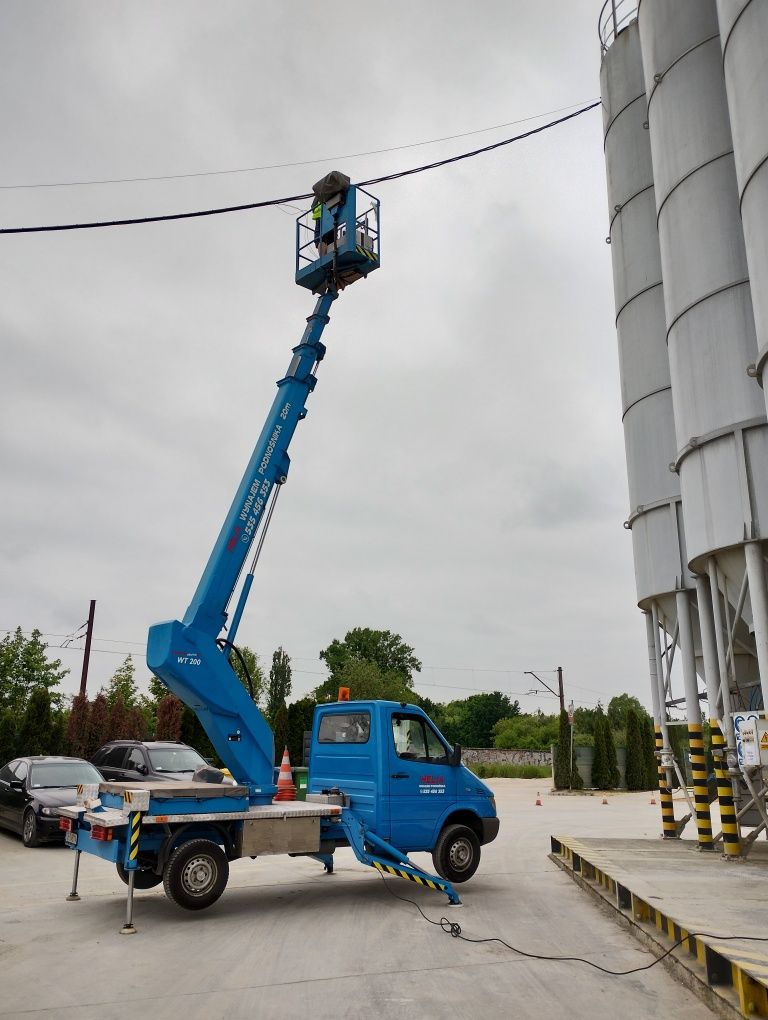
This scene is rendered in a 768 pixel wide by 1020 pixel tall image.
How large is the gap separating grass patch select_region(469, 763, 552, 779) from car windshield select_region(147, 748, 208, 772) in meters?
32.7

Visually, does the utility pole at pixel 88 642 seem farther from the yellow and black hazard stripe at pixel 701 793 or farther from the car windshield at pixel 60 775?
the yellow and black hazard stripe at pixel 701 793

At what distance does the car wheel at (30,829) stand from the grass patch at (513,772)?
3517 cm

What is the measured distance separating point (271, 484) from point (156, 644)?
8.43ft

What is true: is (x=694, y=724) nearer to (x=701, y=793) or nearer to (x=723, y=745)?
(x=701, y=793)

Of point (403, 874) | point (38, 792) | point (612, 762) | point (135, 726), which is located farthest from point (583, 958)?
point (612, 762)

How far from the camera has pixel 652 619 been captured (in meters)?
15.7

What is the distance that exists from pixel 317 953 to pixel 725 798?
7.90 metres

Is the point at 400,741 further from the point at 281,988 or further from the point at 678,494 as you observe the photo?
the point at 678,494

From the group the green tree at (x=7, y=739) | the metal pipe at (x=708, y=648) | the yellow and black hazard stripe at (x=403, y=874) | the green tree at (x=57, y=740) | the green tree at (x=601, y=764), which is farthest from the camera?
the green tree at (x=601, y=764)

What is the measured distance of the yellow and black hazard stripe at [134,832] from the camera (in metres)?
8.19

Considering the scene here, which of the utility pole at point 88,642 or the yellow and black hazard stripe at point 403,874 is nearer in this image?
the yellow and black hazard stripe at point 403,874

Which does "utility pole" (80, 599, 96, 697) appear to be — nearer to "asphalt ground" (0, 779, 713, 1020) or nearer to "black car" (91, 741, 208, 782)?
"black car" (91, 741, 208, 782)

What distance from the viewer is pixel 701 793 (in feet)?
42.9

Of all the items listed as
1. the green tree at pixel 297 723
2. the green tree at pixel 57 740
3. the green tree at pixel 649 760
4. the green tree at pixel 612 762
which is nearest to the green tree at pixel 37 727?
the green tree at pixel 57 740
